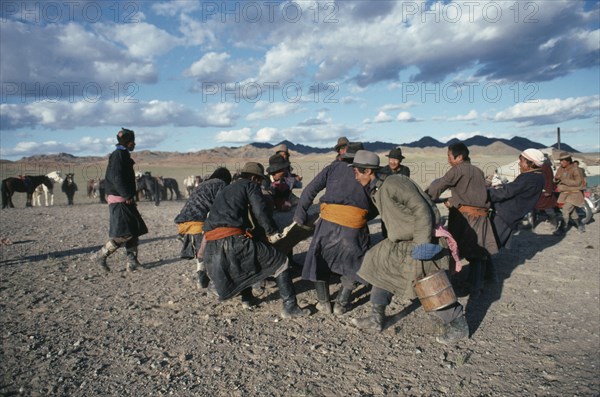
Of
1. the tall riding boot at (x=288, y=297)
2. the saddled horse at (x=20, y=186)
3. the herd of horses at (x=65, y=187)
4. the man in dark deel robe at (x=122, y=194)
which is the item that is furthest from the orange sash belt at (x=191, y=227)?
the saddled horse at (x=20, y=186)

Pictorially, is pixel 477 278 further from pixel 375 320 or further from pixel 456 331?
pixel 375 320

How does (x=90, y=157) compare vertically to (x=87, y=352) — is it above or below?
above

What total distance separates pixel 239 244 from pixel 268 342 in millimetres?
904

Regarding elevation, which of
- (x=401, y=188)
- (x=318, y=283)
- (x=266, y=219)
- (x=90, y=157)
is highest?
(x=90, y=157)

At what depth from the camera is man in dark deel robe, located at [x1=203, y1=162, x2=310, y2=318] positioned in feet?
12.7

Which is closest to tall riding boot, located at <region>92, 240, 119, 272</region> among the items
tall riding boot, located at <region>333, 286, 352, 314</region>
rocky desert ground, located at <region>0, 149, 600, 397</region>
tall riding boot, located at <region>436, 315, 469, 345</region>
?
rocky desert ground, located at <region>0, 149, 600, 397</region>

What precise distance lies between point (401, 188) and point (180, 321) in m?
2.45

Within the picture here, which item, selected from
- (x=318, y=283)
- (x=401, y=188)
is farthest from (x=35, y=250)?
(x=401, y=188)

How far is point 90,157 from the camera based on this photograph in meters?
111

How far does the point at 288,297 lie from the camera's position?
4059 mm

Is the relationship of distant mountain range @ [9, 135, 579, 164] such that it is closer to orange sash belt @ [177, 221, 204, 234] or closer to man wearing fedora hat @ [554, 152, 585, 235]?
man wearing fedora hat @ [554, 152, 585, 235]

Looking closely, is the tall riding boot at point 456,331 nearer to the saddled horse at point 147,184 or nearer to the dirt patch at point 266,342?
the dirt patch at point 266,342

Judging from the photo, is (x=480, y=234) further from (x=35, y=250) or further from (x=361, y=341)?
(x=35, y=250)

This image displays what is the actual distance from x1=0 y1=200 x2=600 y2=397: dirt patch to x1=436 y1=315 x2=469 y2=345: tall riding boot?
0.08 metres
